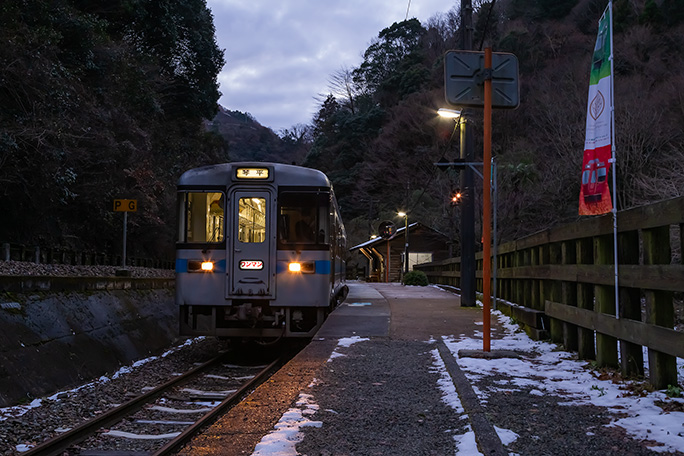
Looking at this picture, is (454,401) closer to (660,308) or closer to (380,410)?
(380,410)

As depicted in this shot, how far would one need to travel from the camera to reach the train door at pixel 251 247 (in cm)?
910

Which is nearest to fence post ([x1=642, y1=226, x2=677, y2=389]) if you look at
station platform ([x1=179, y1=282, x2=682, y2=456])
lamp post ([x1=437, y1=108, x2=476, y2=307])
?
station platform ([x1=179, y1=282, x2=682, y2=456])

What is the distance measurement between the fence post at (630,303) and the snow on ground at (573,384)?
16cm

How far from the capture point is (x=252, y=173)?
30.7 feet

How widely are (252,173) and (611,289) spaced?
5479mm

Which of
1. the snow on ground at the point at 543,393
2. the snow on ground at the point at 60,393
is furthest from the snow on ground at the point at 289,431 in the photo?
the snow on ground at the point at 60,393

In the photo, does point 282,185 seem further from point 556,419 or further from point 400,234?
point 400,234

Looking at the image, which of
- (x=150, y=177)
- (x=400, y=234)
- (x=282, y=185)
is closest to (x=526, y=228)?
(x=400, y=234)

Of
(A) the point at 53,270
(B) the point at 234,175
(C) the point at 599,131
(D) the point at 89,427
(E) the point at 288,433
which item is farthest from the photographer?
(A) the point at 53,270

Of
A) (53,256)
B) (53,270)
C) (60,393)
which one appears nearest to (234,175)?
(60,393)

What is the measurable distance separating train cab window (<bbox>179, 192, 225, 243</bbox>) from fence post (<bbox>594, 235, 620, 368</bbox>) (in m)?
5.38

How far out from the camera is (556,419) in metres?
4.36

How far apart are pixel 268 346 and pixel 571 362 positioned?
21.6ft

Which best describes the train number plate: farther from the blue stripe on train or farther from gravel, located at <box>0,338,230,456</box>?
gravel, located at <box>0,338,230,456</box>
